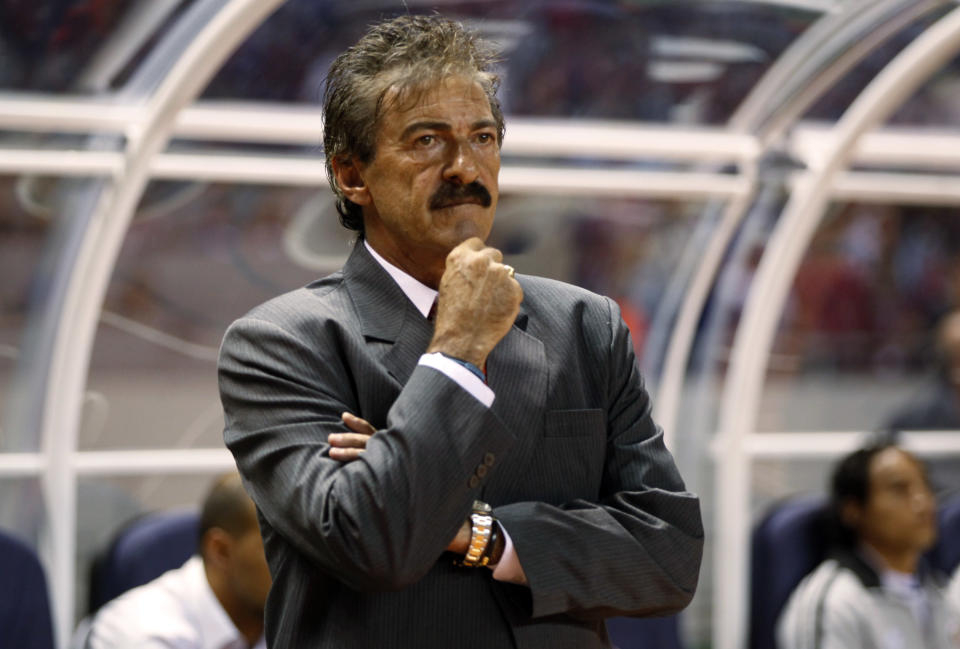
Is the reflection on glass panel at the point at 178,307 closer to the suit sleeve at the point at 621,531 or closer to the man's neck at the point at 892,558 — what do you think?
the man's neck at the point at 892,558

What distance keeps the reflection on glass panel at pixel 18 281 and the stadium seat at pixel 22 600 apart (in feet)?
1.97

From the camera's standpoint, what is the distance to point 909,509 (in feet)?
15.8

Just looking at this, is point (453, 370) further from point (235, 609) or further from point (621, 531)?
point (235, 609)

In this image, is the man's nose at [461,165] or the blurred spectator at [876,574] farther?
the blurred spectator at [876,574]

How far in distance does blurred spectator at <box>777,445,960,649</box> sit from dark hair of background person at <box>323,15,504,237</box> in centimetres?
316

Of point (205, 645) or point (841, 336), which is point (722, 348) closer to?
point (205, 645)

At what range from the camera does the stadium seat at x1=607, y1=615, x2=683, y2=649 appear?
4477mm

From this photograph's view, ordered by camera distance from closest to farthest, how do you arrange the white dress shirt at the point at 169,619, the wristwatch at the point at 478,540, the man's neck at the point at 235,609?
the wristwatch at the point at 478,540 → the white dress shirt at the point at 169,619 → the man's neck at the point at 235,609

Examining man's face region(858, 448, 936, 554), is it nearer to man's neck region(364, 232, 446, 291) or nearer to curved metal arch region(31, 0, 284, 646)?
curved metal arch region(31, 0, 284, 646)

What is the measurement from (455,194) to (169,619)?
2278mm

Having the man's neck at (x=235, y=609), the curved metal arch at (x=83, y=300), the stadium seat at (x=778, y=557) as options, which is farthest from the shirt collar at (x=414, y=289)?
the stadium seat at (x=778, y=557)

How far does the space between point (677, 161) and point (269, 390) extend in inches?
132

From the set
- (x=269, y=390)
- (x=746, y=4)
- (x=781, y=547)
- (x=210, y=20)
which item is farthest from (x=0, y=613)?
(x=746, y=4)

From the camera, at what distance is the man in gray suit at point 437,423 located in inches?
65.7
